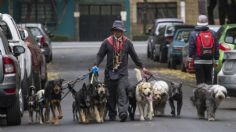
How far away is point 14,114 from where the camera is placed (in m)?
15.0

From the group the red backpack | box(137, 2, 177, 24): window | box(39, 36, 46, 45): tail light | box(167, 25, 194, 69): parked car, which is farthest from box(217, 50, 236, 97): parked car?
box(137, 2, 177, 24): window

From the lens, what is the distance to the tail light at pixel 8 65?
577 inches

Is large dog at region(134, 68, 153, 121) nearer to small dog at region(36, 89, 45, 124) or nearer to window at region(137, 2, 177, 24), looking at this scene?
small dog at region(36, 89, 45, 124)

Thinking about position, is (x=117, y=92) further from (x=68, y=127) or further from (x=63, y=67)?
(x=63, y=67)

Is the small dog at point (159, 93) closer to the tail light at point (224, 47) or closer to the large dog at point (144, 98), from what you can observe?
the large dog at point (144, 98)

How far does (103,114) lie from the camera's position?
15188mm

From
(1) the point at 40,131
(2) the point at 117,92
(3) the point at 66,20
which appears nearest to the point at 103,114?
(2) the point at 117,92

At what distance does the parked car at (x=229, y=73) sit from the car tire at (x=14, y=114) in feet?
16.6

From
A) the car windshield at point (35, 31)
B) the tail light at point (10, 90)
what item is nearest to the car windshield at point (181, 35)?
the car windshield at point (35, 31)

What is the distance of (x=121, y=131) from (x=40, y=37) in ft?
64.5

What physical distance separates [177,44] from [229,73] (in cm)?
1474

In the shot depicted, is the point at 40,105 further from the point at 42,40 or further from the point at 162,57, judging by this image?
the point at 162,57

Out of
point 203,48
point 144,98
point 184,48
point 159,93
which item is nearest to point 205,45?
point 203,48

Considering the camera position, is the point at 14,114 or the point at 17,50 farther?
the point at 17,50
